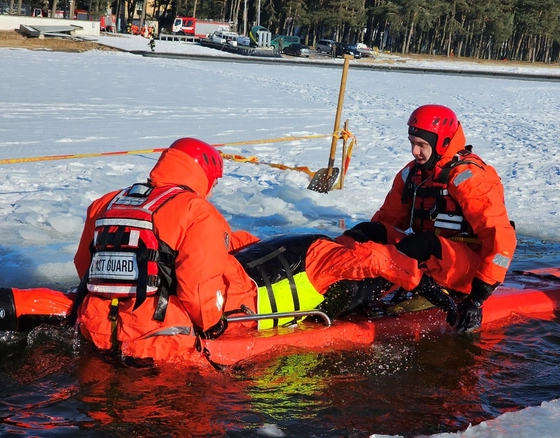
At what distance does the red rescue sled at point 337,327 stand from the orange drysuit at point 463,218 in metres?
0.39

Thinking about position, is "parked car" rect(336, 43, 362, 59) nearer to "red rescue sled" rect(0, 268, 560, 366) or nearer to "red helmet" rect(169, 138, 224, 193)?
"red rescue sled" rect(0, 268, 560, 366)

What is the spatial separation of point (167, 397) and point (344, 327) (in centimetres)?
140

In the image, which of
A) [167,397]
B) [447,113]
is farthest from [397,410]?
[447,113]

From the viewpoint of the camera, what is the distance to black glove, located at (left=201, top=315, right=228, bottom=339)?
14.4ft

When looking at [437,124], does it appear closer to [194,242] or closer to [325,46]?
[194,242]

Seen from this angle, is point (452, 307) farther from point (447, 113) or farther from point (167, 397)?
point (167, 397)

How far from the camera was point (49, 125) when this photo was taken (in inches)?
533

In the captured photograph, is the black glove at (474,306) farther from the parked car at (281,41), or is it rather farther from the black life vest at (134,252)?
the parked car at (281,41)

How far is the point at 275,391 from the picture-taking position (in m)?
4.21

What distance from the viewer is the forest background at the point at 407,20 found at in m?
66.3

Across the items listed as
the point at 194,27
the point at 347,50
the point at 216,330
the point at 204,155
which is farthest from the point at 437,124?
the point at 194,27

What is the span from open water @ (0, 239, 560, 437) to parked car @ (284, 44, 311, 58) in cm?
4438

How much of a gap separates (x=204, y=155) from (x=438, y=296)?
6.13 feet

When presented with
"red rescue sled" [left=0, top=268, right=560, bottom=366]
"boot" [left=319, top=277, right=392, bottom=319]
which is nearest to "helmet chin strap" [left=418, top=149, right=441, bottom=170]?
"boot" [left=319, top=277, right=392, bottom=319]
